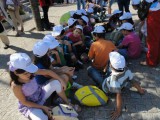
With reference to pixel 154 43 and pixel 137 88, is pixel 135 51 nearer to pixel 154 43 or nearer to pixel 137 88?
pixel 154 43

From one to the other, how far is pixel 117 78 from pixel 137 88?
580mm

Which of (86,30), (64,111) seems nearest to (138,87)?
(64,111)

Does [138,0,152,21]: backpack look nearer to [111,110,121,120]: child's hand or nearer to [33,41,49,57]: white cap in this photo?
[111,110,121,120]: child's hand

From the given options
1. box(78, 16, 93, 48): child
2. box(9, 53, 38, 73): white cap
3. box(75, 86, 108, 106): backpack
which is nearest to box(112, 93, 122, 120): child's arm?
box(75, 86, 108, 106): backpack

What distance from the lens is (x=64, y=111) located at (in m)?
3.81

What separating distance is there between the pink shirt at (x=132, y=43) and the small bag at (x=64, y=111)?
2.42 m

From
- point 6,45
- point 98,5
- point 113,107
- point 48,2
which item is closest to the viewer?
point 113,107

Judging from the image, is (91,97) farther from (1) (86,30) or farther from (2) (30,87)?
(1) (86,30)

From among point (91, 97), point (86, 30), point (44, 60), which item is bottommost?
point (91, 97)

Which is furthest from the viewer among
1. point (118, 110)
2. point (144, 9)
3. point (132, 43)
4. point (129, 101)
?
point (132, 43)

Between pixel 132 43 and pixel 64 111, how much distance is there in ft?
8.59

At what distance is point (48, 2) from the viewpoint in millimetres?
8219

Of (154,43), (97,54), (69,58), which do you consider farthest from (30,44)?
(154,43)

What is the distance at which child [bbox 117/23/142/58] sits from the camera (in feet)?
18.6
